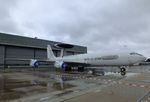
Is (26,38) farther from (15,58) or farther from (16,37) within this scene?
(15,58)

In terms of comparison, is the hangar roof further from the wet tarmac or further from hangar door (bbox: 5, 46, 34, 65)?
the wet tarmac

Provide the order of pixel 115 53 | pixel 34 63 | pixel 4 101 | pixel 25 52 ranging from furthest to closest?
pixel 25 52, pixel 34 63, pixel 115 53, pixel 4 101

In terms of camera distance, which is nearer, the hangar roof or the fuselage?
the fuselage

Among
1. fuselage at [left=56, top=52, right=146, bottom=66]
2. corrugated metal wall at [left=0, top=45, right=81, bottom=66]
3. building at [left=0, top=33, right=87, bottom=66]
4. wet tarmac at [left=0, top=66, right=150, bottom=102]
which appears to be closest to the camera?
wet tarmac at [left=0, top=66, right=150, bottom=102]

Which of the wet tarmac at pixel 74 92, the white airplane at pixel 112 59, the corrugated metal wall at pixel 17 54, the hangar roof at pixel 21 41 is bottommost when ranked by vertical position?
the wet tarmac at pixel 74 92

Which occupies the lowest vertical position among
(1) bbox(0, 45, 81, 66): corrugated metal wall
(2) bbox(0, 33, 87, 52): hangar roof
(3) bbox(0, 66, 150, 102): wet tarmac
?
(3) bbox(0, 66, 150, 102): wet tarmac

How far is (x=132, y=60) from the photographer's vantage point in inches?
1021

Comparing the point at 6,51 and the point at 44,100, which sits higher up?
the point at 6,51

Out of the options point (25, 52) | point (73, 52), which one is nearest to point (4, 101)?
point (25, 52)

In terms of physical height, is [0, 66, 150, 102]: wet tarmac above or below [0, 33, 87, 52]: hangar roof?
below

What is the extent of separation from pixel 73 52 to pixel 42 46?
Answer: 1637cm

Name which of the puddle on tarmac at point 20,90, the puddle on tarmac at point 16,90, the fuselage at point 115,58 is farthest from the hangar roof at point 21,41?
the puddle on tarmac at point 20,90

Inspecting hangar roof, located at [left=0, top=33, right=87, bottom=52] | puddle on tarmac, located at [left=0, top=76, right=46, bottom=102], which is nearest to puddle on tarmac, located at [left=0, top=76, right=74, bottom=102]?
puddle on tarmac, located at [left=0, top=76, right=46, bottom=102]

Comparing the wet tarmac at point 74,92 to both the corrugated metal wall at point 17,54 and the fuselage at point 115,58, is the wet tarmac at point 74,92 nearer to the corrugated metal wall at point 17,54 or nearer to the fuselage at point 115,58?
the fuselage at point 115,58
